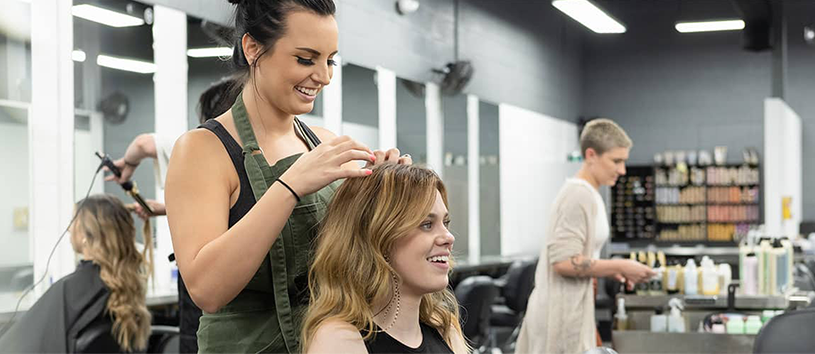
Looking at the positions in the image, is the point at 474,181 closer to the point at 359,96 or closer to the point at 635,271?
the point at 359,96

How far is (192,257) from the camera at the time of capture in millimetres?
1407

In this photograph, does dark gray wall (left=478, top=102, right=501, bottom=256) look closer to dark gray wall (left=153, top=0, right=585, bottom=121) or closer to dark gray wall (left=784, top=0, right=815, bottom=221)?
dark gray wall (left=153, top=0, right=585, bottom=121)

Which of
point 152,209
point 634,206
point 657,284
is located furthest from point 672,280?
point 634,206

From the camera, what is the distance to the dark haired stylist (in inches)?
53.7

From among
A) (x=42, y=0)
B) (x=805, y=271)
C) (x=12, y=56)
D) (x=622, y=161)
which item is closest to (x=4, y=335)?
(x=12, y=56)

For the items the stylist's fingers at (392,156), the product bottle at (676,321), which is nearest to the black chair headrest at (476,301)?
the product bottle at (676,321)

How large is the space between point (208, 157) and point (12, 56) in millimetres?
1768

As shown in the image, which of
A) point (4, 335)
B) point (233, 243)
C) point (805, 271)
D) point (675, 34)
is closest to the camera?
point (233, 243)

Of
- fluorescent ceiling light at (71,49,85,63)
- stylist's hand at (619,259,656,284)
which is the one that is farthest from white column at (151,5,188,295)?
stylist's hand at (619,259,656,284)

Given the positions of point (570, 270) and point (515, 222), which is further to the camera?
point (515, 222)

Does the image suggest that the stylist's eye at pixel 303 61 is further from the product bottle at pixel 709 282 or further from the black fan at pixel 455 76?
the black fan at pixel 455 76

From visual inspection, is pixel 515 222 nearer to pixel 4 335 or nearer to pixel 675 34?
pixel 675 34

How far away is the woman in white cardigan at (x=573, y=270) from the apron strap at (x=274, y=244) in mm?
1951

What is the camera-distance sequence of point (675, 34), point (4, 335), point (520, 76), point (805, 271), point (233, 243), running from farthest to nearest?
point (520, 76), point (675, 34), point (805, 271), point (4, 335), point (233, 243)
